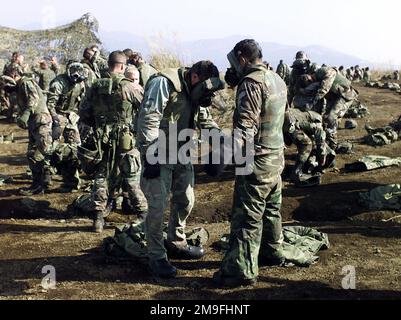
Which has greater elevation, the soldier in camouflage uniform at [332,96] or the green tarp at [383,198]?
the soldier in camouflage uniform at [332,96]

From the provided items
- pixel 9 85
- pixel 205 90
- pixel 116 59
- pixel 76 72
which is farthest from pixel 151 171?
pixel 76 72

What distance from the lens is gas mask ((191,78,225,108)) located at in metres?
4.59

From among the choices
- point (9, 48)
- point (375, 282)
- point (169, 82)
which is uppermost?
point (9, 48)

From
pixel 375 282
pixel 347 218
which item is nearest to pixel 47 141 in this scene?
pixel 347 218

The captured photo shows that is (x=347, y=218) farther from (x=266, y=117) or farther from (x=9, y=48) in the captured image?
(x=9, y=48)

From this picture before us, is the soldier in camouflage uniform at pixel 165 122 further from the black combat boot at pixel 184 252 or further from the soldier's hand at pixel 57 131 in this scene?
the soldier's hand at pixel 57 131

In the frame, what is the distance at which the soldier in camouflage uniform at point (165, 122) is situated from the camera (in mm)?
4543

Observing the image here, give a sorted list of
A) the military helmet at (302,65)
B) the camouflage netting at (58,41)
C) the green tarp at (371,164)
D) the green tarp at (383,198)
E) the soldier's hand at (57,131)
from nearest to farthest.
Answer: the green tarp at (383,198)
the green tarp at (371,164)
the soldier's hand at (57,131)
the military helmet at (302,65)
the camouflage netting at (58,41)

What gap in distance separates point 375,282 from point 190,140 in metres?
2.06

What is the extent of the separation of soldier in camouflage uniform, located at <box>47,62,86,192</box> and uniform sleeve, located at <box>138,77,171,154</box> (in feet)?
14.8

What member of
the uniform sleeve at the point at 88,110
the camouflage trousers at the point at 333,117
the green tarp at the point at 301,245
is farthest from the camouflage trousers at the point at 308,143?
the uniform sleeve at the point at 88,110

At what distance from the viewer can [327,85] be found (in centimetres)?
1013

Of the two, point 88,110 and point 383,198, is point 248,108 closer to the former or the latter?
point 88,110

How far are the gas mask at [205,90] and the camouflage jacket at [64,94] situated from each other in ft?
19.7
